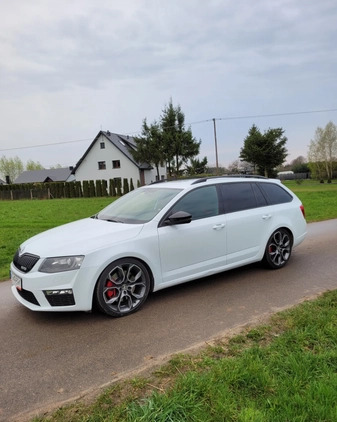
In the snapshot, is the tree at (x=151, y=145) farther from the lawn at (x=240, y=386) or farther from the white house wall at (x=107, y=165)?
the lawn at (x=240, y=386)

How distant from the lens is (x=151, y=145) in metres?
37.3

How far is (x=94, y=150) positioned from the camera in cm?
4722

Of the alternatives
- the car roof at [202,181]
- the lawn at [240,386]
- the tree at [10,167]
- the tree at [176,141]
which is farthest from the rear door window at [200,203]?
the tree at [10,167]

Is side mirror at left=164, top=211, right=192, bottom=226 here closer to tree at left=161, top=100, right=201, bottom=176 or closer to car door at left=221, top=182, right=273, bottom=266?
car door at left=221, top=182, right=273, bottom=266

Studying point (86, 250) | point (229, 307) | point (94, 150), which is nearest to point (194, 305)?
point (229, 307)

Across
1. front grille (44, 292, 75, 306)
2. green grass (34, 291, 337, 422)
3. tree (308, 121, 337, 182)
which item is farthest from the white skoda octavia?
tree (308, 121, 337, 182)

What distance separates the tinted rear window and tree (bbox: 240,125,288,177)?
123ft

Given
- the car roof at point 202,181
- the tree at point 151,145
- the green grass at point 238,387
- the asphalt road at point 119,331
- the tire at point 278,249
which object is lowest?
the asphalt road at point 119,331

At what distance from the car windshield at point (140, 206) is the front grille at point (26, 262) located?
121 cm

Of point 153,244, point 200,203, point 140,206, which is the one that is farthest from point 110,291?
point 200,203

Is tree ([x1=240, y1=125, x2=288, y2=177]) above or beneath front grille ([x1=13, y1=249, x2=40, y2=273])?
above

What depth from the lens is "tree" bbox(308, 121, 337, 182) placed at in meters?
54.2

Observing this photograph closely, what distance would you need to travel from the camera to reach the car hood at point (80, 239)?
381 cm

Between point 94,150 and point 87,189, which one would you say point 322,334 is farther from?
point 94,150
